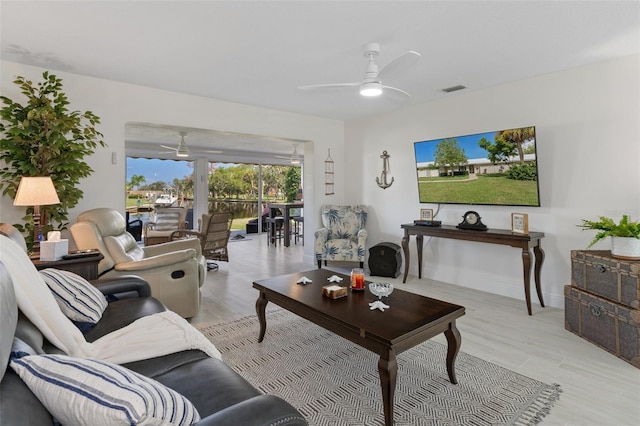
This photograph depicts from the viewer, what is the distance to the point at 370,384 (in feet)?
6.84

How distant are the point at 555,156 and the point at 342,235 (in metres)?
2.99

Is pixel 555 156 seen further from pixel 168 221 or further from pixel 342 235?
pixel 168 221

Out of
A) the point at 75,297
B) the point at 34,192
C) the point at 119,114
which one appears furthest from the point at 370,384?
the point at 119,114

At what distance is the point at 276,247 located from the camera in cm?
727

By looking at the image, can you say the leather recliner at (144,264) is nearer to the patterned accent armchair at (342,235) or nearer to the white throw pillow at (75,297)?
the white throw pillow at (75,297)

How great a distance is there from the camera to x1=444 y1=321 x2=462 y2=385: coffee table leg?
80.7 inches

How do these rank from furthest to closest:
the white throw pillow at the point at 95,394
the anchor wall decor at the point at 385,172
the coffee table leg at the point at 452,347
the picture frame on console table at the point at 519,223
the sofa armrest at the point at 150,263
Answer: the anchor wall decor at the point at 385,172
the picture frame on console table at the point at 519,223
the sofa armrest at the point at 150,263
the coffee table leg at the point at 452,347
the white throw pillow at the point at 95,394

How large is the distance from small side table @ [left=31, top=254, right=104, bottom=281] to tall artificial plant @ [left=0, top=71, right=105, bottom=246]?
0.72 m

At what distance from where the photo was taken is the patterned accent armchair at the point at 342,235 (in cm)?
491

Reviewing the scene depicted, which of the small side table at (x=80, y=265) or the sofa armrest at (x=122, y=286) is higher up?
the small side table at (x=80, y=265)

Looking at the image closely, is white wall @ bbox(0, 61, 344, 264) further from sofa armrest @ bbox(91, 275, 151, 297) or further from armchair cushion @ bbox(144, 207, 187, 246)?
armchair cushion @ bbox(144, 207, 187, 246)

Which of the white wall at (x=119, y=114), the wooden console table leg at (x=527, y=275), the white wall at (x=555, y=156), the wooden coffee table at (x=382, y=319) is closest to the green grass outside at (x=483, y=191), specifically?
the white wall at (x=555, y=156)

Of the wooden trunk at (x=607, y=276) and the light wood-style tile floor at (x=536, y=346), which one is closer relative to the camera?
the light wood-style tile floor at (x=536, y=346)

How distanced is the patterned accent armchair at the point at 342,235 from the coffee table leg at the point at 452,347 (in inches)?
111
